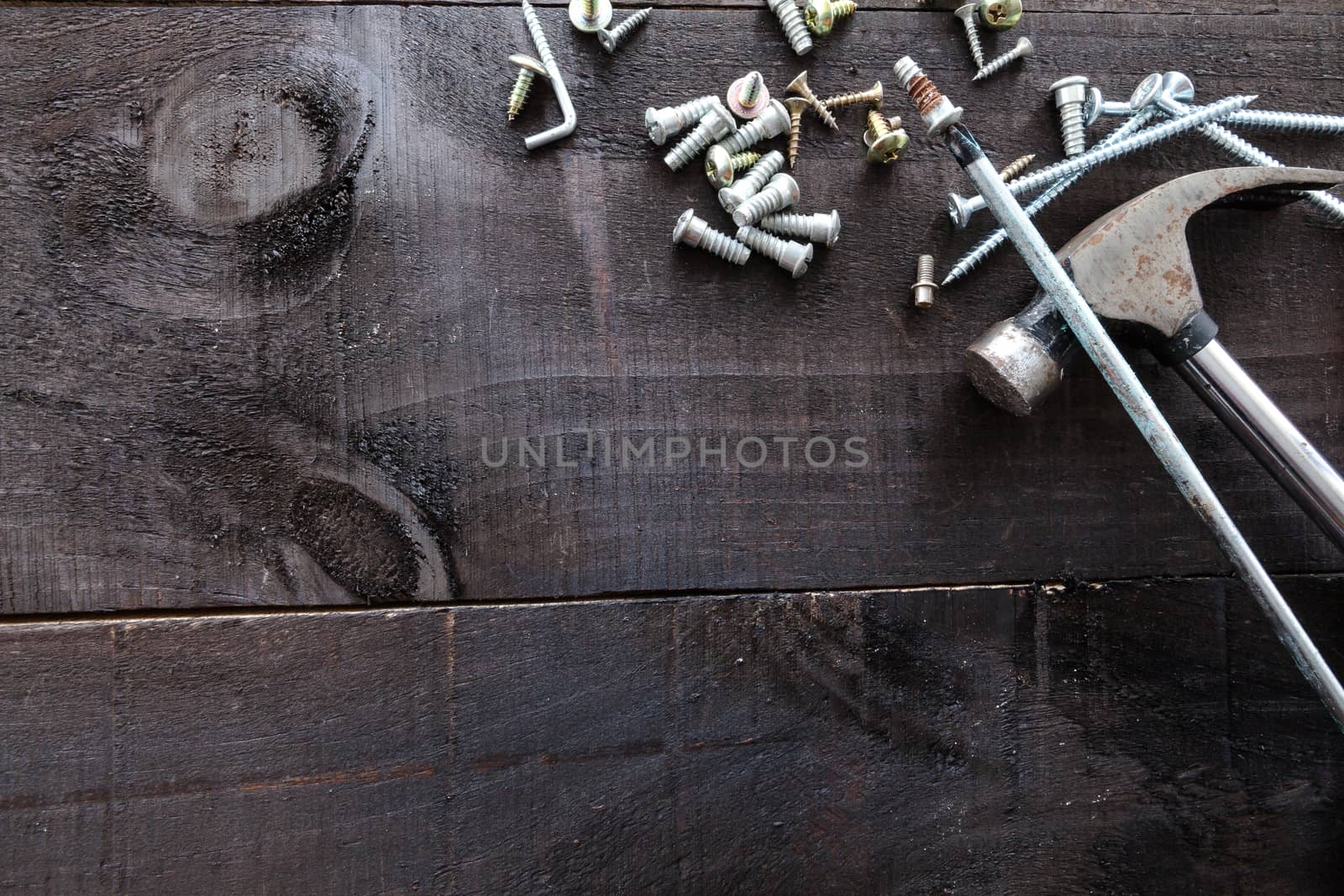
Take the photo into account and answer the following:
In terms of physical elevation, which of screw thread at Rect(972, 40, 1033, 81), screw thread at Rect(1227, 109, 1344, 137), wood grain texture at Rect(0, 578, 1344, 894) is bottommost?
wood grain texture at Rect(0, 578, 1344, 894)

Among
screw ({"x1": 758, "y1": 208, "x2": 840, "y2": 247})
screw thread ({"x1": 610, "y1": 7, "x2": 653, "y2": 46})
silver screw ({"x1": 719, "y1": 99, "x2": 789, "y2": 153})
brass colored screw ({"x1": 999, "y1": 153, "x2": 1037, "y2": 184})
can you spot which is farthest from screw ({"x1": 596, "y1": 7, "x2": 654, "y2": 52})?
brass colored screw ({"x1": 999, "y1": 153, "x2": 1037, "y2": 184})

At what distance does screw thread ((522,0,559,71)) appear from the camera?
3.43 ft

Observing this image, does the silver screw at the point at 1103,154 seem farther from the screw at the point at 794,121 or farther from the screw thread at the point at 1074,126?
the screw at the point at 794,121

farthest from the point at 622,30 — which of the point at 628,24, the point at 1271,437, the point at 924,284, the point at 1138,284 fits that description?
the point at 1271,437

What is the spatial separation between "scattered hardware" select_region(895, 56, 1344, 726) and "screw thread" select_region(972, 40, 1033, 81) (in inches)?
8.8

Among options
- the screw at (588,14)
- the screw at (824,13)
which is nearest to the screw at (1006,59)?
the screw at (824,13)

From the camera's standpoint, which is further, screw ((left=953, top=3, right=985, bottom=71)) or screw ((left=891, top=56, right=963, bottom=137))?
screw ((left=953, top=3, right=985, bottom=71))

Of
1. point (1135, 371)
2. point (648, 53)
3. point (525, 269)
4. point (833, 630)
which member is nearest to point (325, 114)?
point (525, 269)

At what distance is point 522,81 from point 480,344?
0.37 meters

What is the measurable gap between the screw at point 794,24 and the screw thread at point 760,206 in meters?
0.23

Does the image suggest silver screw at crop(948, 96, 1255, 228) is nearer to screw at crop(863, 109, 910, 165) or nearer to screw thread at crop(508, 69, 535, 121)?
screw at crop(863, 109, 910, 165)

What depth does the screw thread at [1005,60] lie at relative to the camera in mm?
1090

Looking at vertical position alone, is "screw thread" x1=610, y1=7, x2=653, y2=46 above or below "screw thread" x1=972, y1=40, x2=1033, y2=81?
above

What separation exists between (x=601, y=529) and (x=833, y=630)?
37 cm
